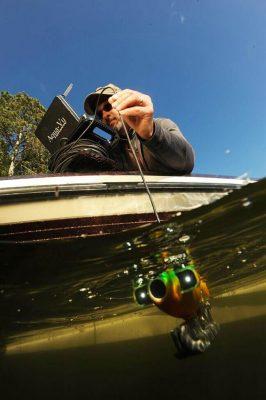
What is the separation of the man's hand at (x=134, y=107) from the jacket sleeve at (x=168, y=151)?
184mm

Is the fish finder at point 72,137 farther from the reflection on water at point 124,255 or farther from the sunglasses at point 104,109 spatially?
the reflection on water at point 124,255

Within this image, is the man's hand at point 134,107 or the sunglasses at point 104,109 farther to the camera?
the sunglasses at point 104,109

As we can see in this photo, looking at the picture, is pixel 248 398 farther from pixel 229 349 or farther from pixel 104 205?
pixel 229 349

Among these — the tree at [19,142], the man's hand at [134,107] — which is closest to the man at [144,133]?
the man's hand at [134,107]

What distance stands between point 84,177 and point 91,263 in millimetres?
2038

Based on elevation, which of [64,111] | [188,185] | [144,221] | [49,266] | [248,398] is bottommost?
[248,398]

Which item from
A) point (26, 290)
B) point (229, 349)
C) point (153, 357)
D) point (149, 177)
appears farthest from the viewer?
point (153, 357)

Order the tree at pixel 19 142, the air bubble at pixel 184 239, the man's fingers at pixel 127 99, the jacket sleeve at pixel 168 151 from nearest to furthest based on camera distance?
the man's fingers at pixel 127 99 → the jacket sleeve at pixel 168 151 → the air bubble at pixel 184 239 → the tree at pixel 19 142

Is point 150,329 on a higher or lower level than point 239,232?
higher

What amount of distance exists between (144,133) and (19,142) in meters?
18.2

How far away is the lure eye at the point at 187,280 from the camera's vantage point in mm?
2835

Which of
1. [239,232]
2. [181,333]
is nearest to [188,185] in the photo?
[181,333]

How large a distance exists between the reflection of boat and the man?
0.20m

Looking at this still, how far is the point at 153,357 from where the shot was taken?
2239 centimetres
